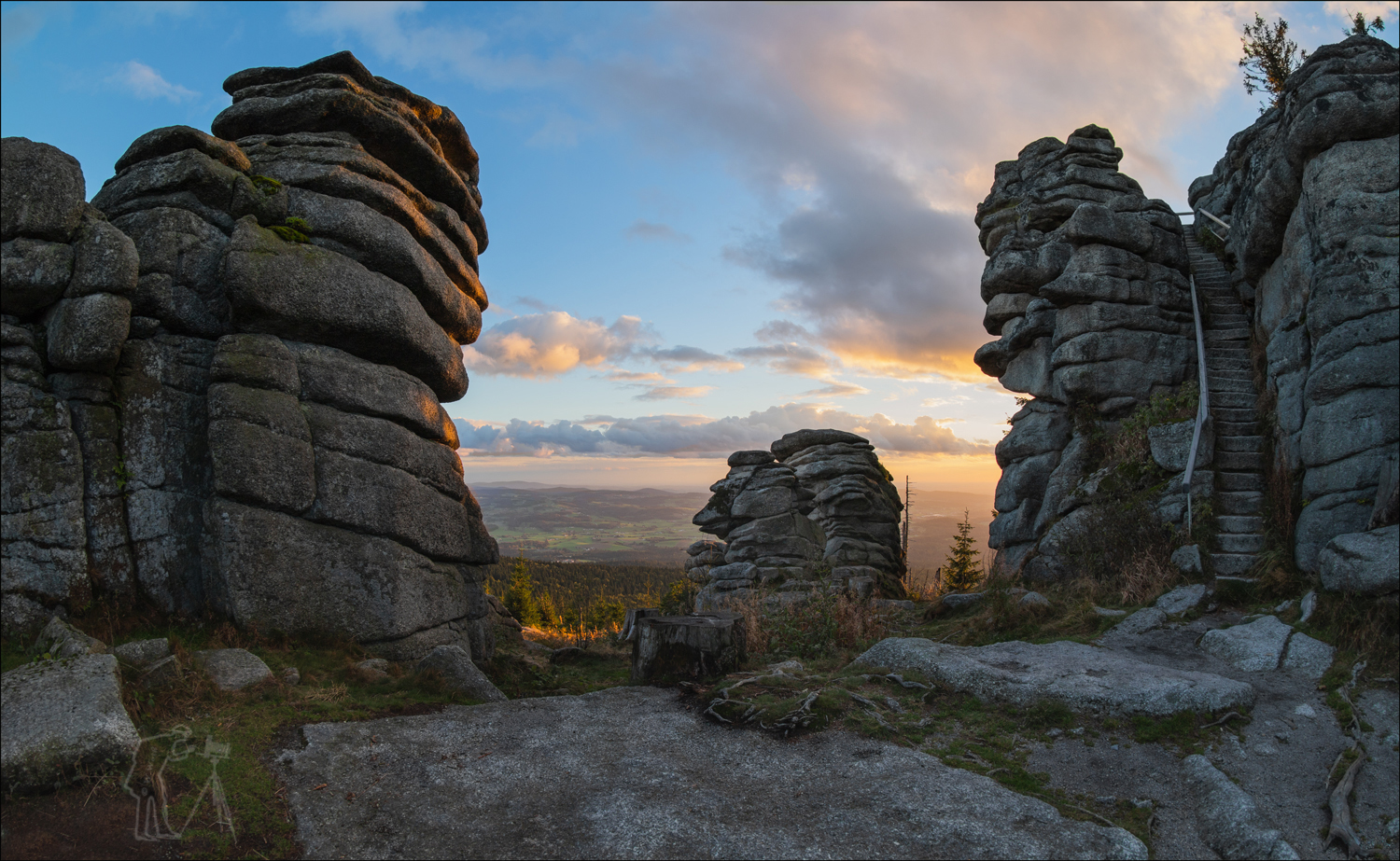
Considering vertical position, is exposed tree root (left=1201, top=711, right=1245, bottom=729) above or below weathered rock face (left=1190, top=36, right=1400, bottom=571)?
below

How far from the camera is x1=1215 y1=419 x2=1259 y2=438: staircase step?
15953mm

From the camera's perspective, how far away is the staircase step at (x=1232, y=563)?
13.4 m

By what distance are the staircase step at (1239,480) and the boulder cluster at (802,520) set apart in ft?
44.8

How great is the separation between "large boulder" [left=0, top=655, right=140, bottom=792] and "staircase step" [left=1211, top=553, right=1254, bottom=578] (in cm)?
1593

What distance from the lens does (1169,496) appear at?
51.0 feet

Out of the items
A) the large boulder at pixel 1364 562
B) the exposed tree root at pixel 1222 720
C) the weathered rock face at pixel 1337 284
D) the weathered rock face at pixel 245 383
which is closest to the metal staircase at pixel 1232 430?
the weathered rock face at pixel 1337 284

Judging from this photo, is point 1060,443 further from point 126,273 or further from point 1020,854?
point 126,273

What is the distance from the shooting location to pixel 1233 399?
16.9m

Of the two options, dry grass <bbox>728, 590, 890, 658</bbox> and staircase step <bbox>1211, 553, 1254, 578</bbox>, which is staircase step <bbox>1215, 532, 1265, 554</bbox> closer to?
staircase step <bbox>1211, 553, 1254, 578</bbox>

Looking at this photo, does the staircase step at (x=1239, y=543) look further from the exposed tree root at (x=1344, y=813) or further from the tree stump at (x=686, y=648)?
the tree stump at (x=686, y=648)

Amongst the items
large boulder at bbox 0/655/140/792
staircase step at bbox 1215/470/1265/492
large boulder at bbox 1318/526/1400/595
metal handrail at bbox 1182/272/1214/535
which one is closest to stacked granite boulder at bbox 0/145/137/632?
large boulder at bbox 0/655/140/792

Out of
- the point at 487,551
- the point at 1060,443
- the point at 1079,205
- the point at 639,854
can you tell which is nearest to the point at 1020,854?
the point at 639,854

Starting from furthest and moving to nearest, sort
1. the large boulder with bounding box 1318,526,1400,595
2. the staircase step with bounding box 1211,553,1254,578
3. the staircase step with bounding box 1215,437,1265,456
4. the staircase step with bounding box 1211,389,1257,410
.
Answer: the staircase step with bounding box 1211,389,1257,410 → the staircase step with bounding box 1215,437,1265,456 → the staircase step with bounding box 1211,553,1254,578 → the large boulder with bounding box 1318,526,1400,595

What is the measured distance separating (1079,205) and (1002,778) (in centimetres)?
1883
